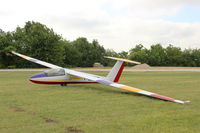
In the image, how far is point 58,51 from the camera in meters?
60.9

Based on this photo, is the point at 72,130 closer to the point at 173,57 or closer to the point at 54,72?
the point at 54,72

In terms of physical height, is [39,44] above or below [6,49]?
above

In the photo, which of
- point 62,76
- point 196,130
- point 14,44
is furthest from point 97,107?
point 14,44

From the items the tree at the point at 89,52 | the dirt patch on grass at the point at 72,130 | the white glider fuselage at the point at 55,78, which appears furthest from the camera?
the tree at the point at 89,52

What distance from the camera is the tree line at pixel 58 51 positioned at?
56.7 m

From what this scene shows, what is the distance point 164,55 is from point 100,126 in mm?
88616

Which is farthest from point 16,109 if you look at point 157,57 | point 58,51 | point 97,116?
point 157,57

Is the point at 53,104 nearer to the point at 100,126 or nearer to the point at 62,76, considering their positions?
the point at 100,126

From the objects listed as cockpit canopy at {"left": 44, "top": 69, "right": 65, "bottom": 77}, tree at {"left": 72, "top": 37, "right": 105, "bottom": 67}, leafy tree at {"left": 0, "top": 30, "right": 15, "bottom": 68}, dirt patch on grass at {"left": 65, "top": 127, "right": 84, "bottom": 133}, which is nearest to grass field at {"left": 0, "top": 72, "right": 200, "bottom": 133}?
dirt patch on grass at {"left": 65, "top": 127, "right": 84, "bottom": 133}

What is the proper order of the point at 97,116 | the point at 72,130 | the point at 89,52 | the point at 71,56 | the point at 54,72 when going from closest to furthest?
the point at 72,130 → the point at 97,116 → the point at 54,72 → the point at 71,56 → the point at 89,52

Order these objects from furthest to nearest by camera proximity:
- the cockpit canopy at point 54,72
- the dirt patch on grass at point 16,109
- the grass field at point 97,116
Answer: the cockpit canopy at point 54,72 → the dirt patch on grass at point 16,109 → the grass field at point 97,116

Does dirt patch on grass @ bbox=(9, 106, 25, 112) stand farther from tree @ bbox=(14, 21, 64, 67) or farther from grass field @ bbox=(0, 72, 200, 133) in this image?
tree @ bbox=(14, 21, 64, 67)

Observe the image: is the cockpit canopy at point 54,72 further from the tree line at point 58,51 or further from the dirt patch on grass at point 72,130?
the tree line at point 58,51

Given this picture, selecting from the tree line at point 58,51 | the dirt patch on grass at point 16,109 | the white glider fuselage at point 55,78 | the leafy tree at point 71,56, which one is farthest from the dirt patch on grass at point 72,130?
the leafy tree at point 71,56
